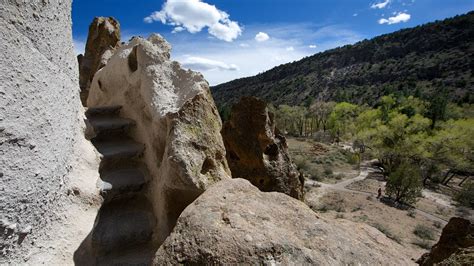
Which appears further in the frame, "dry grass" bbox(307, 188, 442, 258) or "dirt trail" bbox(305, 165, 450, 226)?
"dirt trail" bbox(305, 165, 450, 226)

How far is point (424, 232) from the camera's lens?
17.8m

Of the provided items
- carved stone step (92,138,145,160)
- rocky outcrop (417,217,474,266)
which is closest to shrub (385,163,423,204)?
rocky outcrop (417,217,474,266)

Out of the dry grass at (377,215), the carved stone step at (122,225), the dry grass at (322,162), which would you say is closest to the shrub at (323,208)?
the dry grass at (377,215)

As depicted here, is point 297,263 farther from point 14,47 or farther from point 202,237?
point 14,47

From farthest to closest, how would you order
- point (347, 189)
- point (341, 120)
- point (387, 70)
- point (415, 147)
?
point (387, 70)
point (341, 120)
point (415, 147)
point (347, 189)

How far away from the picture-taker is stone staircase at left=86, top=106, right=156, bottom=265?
2.94 m

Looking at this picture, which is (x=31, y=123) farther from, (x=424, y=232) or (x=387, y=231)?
(x=424, y=232)

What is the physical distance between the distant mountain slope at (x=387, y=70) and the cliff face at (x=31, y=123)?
205 ft

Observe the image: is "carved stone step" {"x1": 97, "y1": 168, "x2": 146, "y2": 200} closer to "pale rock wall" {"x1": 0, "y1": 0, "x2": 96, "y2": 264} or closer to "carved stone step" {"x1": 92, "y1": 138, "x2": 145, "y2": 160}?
"carved stone step" {"x1": 92, "y1": 138, "x2": 145, "y2": 160}

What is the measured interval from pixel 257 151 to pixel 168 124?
3.95 m

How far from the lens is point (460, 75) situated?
64.9 meters

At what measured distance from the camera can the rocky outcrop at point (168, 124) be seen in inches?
119

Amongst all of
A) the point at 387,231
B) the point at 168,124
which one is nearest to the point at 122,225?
the point at 168,124

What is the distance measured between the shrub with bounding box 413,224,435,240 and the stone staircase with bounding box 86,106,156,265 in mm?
18910
